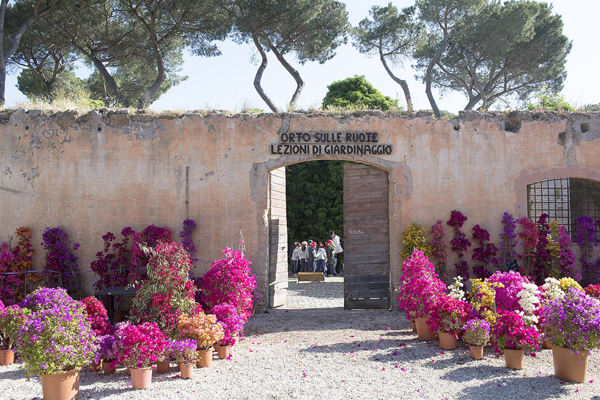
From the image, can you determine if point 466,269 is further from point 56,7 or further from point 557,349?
point 56,7

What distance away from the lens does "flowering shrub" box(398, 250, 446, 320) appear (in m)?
7.06

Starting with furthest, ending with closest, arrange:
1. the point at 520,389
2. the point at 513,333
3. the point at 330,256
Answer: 1. the point at 330,256
2. the point at 513,333
3. the point at 520,389

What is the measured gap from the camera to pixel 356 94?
22.8m

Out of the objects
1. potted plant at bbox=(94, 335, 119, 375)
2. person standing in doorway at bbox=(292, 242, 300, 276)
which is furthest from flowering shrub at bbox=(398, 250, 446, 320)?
person standing in doorway at bbox=(292, 242, 300, 276)

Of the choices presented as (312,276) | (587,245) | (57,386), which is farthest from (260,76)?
(57,386)

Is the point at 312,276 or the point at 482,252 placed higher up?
the point at 482,252

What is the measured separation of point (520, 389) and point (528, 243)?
4.89 m

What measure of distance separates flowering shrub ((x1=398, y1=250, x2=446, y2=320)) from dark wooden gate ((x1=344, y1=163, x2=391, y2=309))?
227 centimetres

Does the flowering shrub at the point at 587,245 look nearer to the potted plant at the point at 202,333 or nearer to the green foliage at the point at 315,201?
the potted plant at the point at 202,333

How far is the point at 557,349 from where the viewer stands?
17.8 feet

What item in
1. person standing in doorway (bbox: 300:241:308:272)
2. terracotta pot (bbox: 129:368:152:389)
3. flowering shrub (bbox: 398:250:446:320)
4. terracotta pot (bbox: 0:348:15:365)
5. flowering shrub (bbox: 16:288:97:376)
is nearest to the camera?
flowering shrub (bbox: 16:288:97:376)

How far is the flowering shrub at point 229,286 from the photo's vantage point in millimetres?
7164

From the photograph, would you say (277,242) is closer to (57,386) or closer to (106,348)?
(106,348)

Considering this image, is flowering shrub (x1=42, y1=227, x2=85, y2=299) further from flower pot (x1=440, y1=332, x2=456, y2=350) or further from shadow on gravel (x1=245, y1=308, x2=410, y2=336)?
flower pot (x1=440, y1=332, x2=456, y2=350)
